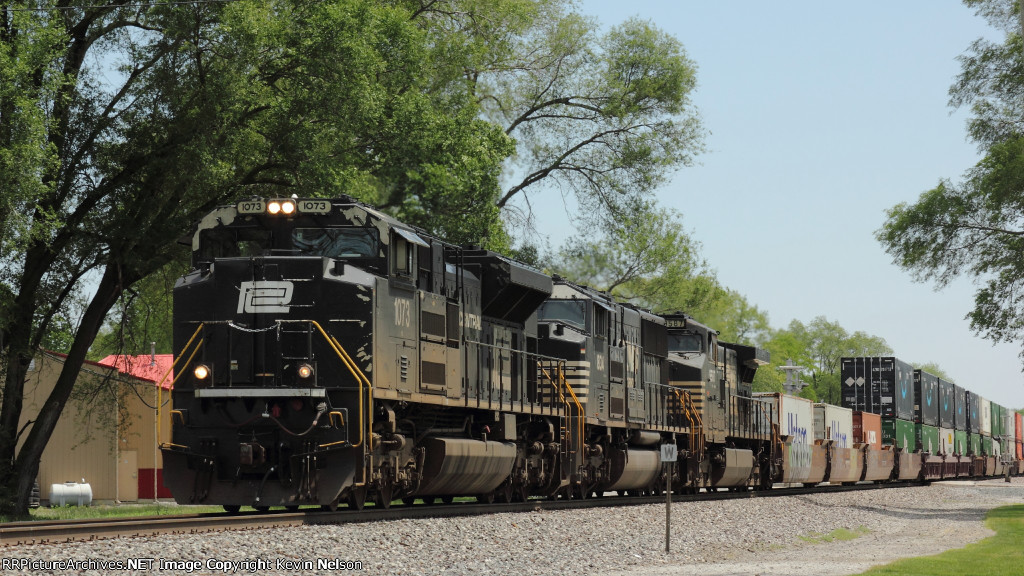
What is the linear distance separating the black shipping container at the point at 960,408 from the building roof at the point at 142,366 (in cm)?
3498

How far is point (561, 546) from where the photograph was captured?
15758 mm

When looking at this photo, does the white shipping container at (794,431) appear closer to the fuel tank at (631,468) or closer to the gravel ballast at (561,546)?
the gravel ballast at (561,546)

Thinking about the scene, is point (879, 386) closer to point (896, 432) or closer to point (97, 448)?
point (896, 432)

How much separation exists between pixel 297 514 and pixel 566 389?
8.62m

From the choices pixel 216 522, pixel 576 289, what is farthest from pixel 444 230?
pixel 216 522

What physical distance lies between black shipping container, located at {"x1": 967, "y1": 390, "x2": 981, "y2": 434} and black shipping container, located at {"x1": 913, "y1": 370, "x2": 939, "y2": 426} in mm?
8752

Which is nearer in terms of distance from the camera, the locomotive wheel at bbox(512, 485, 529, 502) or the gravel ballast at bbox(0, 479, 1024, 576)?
the gravel ballast at bbox(0, 479, 1024, 576)

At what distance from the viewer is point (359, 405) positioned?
15289 mm

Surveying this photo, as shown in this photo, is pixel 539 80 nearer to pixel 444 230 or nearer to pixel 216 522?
pixel 444 230

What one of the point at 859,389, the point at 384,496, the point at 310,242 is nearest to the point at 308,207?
the point at 310,242

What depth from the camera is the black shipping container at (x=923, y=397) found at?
157 ft

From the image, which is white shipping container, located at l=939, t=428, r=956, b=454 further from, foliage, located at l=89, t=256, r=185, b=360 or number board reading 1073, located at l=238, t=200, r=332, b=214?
number board reading 1073, located at l=238, t=200, r=332, b=214

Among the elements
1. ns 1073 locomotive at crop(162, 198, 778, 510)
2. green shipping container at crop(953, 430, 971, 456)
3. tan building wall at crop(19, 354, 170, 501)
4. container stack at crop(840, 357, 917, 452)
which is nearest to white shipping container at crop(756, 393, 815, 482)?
container stack at crop(840, 357, 917, 452)

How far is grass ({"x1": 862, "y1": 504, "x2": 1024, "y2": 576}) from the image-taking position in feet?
47.2
